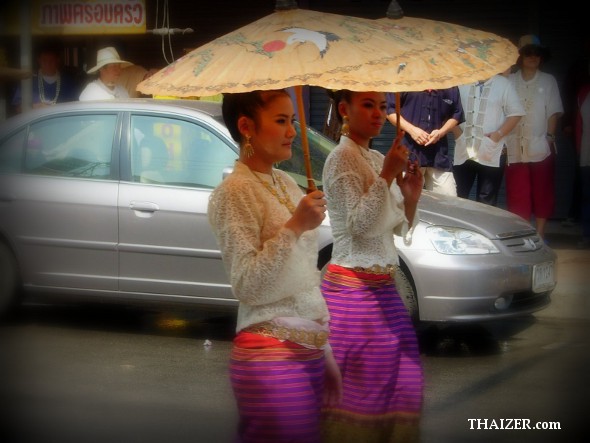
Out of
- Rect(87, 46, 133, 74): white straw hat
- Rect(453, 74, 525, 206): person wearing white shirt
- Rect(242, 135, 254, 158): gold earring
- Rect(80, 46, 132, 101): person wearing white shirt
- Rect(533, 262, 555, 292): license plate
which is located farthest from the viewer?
Rect(453, 74, 525, 206): person wearing white shirt

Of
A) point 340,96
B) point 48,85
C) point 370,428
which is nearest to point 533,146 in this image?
point 48,85

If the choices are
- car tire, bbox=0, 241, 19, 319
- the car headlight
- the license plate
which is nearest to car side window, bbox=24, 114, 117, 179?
car tire, bbox=0, 241, 19, 319

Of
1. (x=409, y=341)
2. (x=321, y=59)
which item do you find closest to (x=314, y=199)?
(x=321, y=59)

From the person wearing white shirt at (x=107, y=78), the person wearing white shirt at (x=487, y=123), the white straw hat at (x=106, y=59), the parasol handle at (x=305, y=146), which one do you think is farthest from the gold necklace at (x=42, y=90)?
the parasol handle at (x=305, y=146)

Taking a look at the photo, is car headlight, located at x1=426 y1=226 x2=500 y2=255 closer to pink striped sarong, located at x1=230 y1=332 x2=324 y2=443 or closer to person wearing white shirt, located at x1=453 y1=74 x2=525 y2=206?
person wearing white shirt, located at x1=453 y1=74 x2=525 y2=206

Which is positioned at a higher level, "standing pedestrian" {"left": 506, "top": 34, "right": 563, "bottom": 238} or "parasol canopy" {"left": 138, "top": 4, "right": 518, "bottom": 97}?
"parasol canopy" {"left": 138, "top": 4, "right": 518, "bottom": 97}

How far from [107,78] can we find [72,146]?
2.01 metres

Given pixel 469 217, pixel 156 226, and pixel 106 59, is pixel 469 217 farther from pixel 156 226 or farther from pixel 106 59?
pixel 106 59

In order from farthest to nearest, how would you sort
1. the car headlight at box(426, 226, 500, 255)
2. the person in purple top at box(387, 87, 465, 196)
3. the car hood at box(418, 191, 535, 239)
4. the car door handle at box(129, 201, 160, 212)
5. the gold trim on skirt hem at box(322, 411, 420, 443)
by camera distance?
the person in purple top at box(387, 87, 465, 196), the car door handle at box(129, 201, 160, 212), the car hood at box(418, 191, 535, 239), the car headlight at box(426, 226, 500, 255), the gold trim on skirt hem at box(322, 411, 420, 443)

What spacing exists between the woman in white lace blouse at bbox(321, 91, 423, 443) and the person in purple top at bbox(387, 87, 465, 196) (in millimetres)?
4493

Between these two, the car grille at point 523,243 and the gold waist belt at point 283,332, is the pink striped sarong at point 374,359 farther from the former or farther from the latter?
the car grille at point 523,243

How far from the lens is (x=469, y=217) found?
670 cm

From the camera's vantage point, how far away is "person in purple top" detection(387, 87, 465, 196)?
8.55 metres

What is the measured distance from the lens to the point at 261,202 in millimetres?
3180
